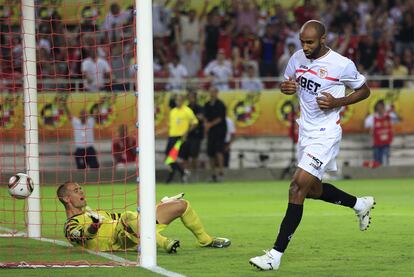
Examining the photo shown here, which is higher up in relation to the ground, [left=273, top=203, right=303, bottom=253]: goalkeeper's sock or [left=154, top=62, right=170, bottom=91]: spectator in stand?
[left=154, top=62, right=170, bottom=91]: spectator in stand

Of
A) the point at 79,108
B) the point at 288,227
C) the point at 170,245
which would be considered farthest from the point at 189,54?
the point at 288,227

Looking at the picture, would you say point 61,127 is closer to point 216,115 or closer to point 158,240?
point 216,115

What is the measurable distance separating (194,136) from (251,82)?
7.66 feet

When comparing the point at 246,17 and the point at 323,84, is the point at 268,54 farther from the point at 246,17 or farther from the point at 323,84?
the point at 323,84

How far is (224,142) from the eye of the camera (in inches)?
1034

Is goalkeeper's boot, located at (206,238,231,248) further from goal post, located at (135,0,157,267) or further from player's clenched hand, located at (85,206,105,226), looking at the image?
goal post, located at (135,0,157,267)

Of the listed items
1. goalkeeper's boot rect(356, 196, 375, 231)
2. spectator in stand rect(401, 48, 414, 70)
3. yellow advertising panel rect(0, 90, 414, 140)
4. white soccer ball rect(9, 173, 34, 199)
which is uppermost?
spectator in stand rect(401, 48, 414, 70)

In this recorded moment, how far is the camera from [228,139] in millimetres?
26672

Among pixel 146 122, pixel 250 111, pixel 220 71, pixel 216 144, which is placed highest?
pixel 220 71

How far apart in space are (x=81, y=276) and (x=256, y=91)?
59.4ft

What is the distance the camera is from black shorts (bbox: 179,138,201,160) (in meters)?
25.9

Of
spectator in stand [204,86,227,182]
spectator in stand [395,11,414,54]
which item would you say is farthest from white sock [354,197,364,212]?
spectator in stand [395,11,414,54]

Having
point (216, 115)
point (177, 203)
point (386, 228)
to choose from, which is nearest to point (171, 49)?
point (216, 115)

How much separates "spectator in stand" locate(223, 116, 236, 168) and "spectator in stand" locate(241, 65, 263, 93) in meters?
1.01
